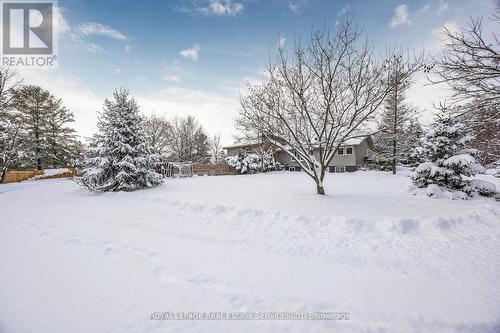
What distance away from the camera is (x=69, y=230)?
6.14 m

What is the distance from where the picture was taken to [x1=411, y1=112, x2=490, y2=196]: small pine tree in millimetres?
8438

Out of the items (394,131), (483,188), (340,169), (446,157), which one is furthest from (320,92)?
(340,169)

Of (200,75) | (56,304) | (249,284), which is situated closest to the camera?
(56,304)

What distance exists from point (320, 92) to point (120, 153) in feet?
37.0

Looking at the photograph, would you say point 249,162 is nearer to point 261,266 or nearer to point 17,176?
point 261,266

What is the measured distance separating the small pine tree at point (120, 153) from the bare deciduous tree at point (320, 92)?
22.4ft

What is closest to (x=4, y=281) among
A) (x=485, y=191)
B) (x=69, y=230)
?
(x=69, y=230)

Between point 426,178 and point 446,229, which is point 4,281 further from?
point 426,178

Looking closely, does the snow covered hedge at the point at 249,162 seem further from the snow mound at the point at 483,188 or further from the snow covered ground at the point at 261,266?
the snow mound at the point at 483,188

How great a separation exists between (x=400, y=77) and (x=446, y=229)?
5.76m

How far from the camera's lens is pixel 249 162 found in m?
28.2

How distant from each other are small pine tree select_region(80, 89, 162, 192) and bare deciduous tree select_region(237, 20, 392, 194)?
6.84 m

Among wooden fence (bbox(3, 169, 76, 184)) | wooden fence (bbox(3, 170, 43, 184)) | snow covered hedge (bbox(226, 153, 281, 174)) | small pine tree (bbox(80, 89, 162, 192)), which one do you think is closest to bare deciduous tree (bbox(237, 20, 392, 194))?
small pine tree (bbox(80, 89, 162, 192))

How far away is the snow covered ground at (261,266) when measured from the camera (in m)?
2.70
